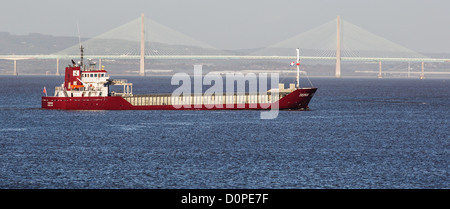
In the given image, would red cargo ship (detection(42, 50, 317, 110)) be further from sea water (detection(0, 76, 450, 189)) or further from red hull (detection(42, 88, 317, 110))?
sea water (detection(0, 76, 450, 189))

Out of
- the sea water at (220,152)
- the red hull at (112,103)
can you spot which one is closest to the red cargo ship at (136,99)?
the red hull at (112,103)

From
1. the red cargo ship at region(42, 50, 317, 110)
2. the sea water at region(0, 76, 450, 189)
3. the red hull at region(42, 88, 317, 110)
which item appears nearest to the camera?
the sea water at region(0, 76, 450, 189)

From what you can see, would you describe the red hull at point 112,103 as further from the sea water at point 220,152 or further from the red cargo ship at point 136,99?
the sea water at point 220,152

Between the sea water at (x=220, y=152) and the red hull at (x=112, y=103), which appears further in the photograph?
the red hull at (x=112, y=103)

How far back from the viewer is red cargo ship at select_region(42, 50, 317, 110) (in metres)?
101

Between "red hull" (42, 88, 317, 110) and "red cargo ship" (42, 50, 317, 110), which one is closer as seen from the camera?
"red cargo ship" (42, 50, 317, 110)

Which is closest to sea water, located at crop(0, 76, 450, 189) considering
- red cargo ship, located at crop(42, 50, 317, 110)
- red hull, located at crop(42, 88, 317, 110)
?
red hull, located at crop(42, 88, 317, 110)

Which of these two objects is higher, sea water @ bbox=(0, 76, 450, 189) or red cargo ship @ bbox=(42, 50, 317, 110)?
red cargo ship @ bbox=(42, 50, 317, 110)

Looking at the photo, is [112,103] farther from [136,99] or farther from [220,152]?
[220,152]

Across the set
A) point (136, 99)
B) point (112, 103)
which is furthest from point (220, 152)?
point (136, 99)

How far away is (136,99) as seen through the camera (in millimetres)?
106938

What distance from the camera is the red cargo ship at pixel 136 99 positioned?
330 ft
